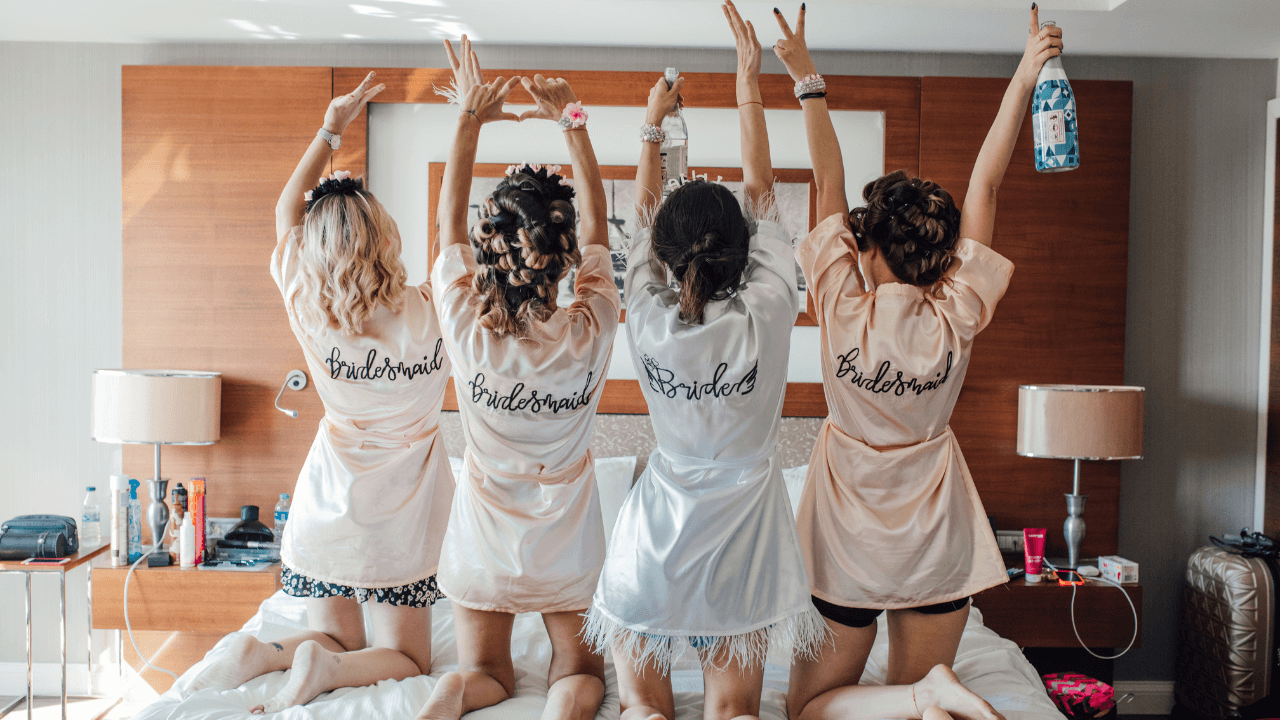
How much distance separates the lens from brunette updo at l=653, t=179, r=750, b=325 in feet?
4.77

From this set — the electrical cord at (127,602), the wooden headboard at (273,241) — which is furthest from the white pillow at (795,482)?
the electrical cord at (127,602)

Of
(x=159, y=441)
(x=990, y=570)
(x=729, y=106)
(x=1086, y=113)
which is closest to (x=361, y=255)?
(x=990, y=570)

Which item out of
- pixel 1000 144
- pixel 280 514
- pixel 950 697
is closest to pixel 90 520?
pixel 280 514

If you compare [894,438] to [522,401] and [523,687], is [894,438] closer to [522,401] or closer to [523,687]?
[522,401]

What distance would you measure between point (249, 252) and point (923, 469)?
9.18ft

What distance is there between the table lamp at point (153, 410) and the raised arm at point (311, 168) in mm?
1354

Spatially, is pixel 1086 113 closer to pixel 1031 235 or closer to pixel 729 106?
pixel 1031 235

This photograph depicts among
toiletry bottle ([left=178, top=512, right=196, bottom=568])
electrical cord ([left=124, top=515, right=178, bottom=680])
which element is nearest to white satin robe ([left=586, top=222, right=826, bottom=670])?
toiletry bottle ([left=178, top=512, right=196, bottom=568])

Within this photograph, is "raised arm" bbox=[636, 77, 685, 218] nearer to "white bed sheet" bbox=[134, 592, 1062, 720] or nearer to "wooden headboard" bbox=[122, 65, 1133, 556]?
"white bed sheet" bbox=[134, 592, 1062, 720]

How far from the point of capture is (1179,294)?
3361 mm

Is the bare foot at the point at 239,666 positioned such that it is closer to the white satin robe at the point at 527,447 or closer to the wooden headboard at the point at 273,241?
the white satin robe at the point at 527,447

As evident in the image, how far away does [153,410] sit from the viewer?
2.95 meters

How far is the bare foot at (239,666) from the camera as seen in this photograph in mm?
1750

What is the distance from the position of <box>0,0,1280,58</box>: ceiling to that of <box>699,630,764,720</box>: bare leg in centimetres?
222
